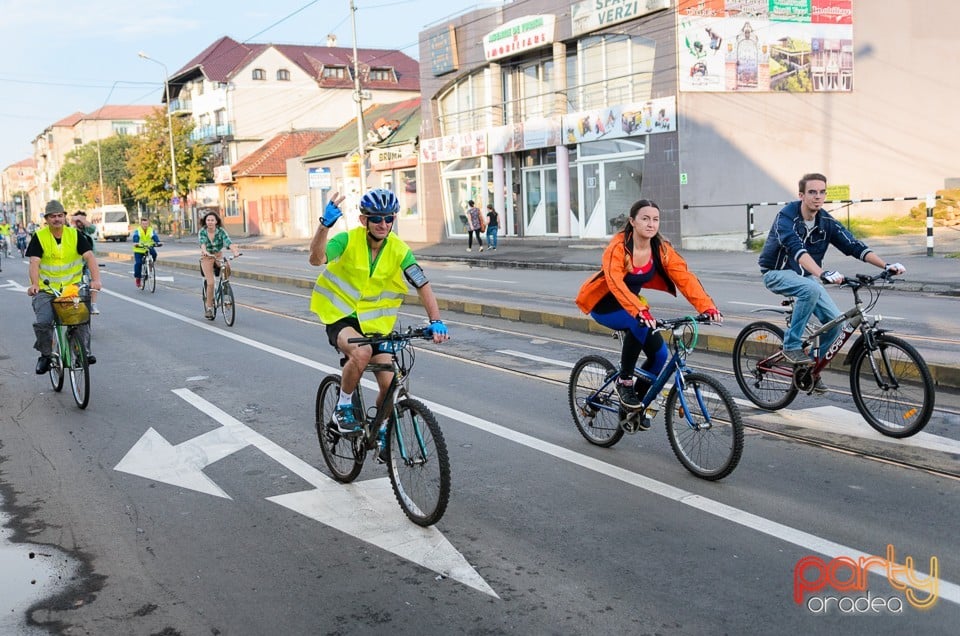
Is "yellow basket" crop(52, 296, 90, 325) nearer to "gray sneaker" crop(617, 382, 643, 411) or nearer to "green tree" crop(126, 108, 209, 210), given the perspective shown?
"gray sneaker" crop(617, 382, 643, 411)

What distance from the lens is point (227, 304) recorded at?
47.0ft

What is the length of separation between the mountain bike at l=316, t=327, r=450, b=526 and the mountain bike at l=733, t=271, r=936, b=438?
10.3ft

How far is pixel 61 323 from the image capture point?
8781 millimetres

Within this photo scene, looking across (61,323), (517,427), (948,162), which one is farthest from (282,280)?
(948,162)

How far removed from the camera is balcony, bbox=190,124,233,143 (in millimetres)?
68562

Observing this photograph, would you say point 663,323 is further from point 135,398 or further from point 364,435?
point 135,398

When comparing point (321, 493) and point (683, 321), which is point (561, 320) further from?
point (321, 493)

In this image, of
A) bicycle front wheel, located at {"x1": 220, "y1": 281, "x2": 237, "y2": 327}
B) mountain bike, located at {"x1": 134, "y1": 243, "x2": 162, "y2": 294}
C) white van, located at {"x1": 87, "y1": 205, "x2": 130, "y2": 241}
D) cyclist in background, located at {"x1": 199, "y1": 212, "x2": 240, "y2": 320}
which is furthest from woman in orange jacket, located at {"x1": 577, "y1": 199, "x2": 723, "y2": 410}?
white van, located at {"x1": 87, "y1": 205, "x2": 130, "y2": 241}

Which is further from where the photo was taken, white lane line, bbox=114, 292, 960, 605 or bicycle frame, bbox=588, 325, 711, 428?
bicycle frame, bbox=588, 325, 711, 428

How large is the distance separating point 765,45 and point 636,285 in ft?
78.4

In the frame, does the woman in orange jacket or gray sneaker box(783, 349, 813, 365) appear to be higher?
the woman in orange jacket

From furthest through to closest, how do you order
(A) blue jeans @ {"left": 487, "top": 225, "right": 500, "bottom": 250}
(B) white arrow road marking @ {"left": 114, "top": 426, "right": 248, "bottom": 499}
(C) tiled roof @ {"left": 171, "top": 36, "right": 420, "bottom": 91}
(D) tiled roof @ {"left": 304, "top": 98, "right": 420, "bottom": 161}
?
(C) tiled roof @ {"left": 171, "top": 36, "right": 420, "bottom": 91} < (D) tiled roof @ {"left": 304, "top": 98, "right": 420, "bottom": 161} < (A) blue jeans @ {"left": 487, "top": 225, "right": 500, "bottom": 250} < (B) white arrow road marking @ {"left": 114, "top": 426, "right": 248, "bottom": 499}

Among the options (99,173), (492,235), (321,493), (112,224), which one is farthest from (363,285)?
(99,173)

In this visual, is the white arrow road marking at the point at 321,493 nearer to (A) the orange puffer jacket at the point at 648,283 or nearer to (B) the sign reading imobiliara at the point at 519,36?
(A) the orange puffer jacket at the point at 648,283
